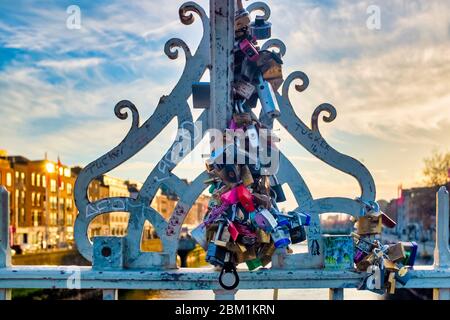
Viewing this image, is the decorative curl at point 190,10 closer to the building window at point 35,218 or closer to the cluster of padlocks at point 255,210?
the cluster of padlocks at point 255,210

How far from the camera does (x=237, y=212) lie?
9.07 feet

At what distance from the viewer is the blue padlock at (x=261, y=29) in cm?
322

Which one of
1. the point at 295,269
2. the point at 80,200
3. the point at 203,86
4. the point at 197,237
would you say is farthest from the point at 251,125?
the point at 80,200

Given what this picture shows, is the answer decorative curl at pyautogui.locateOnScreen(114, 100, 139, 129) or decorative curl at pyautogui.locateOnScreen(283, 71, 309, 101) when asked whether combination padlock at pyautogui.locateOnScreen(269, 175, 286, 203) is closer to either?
decorative curl at pyautogui.locateOnScreen(283, 71, 309, 101)

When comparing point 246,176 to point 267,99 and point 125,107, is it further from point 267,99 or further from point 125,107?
point 125,107

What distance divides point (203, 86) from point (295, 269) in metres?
1.23

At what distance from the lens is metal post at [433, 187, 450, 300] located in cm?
302

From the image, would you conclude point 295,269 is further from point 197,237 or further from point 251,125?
point 251,125

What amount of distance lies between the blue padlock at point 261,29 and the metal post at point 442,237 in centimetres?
143

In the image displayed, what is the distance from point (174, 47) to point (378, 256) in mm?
1787

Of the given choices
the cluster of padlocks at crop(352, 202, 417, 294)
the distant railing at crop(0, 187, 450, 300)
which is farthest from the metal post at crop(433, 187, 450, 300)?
the cluster of padlocks at crop(352, 202, 417, 294)

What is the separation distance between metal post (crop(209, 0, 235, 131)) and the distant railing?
2.97ft

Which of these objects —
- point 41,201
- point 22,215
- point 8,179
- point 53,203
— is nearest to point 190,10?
point 8,179

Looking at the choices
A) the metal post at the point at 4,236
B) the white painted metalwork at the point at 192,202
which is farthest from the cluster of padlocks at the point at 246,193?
the metal post at the point at 4,236
